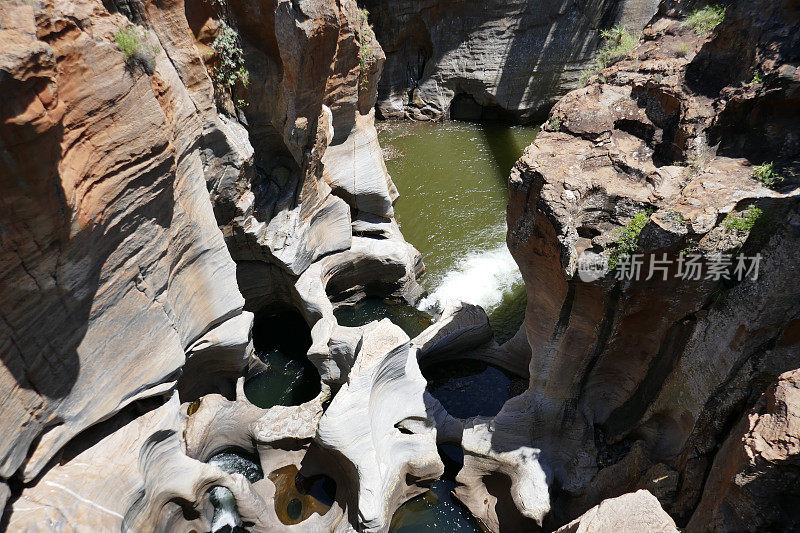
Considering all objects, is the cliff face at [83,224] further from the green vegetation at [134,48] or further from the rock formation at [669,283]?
the rock formation at [669,283]

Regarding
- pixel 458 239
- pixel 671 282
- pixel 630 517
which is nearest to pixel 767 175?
pixel 671 282

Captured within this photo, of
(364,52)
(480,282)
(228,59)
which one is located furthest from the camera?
(480,282)

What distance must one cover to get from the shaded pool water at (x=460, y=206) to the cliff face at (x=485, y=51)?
2.84 feet

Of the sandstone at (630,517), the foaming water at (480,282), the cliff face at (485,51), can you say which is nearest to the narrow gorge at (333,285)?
the sandstone at (630,517)

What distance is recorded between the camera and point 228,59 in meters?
7.38

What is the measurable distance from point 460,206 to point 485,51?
6.90 meters

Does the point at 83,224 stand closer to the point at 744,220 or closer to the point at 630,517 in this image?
the point at 630,517

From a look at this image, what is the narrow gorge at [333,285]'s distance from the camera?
4.27 meters

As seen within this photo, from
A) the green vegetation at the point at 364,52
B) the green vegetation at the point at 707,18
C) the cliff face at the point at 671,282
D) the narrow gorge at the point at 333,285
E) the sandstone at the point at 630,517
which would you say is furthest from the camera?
the green vegetation at the point at 364,52

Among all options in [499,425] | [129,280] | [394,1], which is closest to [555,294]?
[499,425]

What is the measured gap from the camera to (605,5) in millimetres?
15500

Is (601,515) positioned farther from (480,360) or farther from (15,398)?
(480,360)

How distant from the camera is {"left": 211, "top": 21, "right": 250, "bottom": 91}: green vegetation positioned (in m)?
7.22

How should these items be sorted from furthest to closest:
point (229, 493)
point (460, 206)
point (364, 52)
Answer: point (460, 206)
point (364, 52)
point (229, 493)
